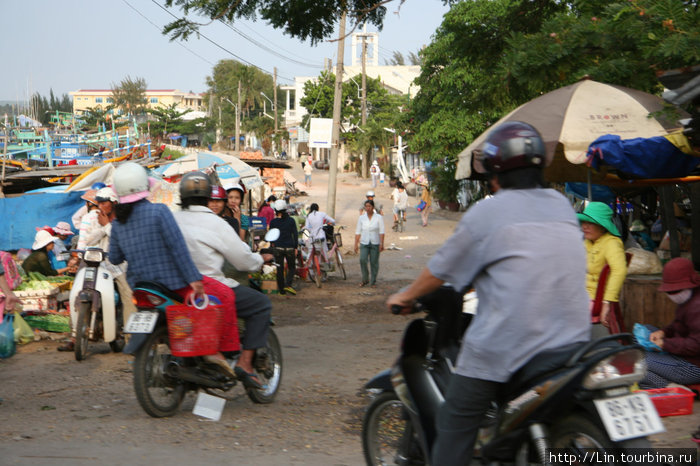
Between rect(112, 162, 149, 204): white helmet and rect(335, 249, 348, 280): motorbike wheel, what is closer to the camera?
rect(112, 162, 149, 204): white helmet

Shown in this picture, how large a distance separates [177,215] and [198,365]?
1179mm

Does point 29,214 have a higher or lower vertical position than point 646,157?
lower

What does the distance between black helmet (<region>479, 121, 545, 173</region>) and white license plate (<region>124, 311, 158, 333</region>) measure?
324cm

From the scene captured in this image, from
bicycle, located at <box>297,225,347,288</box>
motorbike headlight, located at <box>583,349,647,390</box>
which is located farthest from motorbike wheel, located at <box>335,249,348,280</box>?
motorbike headlight, located at <box>583,349,647,390</box>

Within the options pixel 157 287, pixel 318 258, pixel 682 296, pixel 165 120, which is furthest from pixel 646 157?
pixel 165 120

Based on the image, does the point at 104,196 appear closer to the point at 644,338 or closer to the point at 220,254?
the point at 220,254

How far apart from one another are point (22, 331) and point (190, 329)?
202 inches

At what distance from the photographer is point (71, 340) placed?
→ 9016 mm

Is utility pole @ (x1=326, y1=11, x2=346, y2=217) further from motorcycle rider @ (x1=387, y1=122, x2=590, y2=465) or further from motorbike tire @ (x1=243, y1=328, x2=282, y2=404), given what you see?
motorcycle rider @ (x1=387, y1=122, x2=590, y2=465)

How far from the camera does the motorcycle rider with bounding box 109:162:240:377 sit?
18.2 ft

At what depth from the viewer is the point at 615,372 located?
2.86 meters

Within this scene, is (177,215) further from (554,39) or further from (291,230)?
(291,230)

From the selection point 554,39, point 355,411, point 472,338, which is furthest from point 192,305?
point 554,39

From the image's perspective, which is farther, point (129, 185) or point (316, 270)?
point (316, 270)
